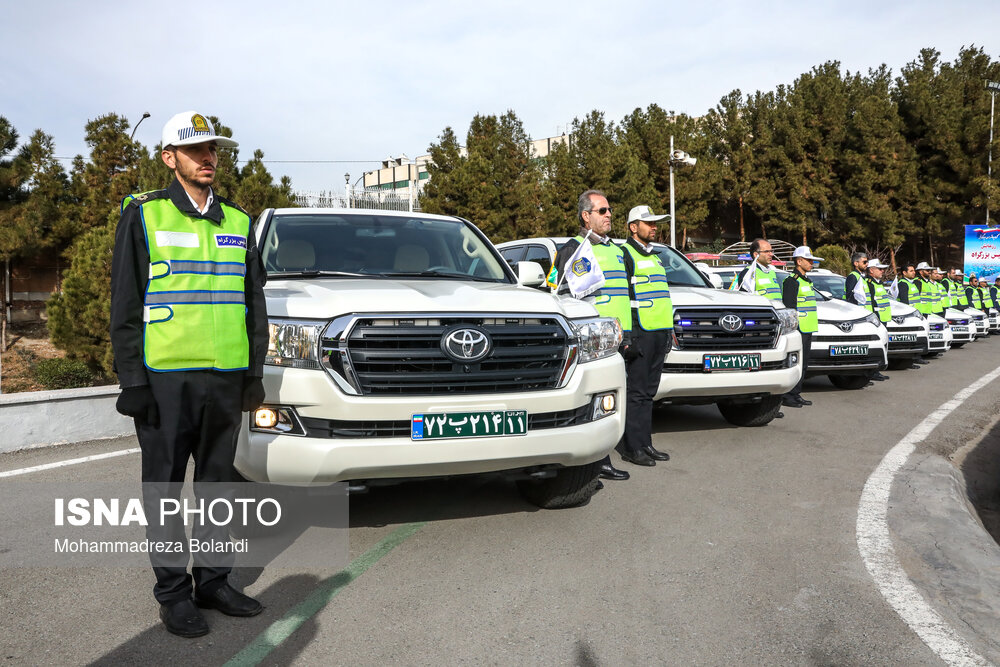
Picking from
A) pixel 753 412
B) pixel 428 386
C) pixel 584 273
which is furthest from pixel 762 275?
pixel 428 386

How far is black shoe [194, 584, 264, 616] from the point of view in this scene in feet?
10.9

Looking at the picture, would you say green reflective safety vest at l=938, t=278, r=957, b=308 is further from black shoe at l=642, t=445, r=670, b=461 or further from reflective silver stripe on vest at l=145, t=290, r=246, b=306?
reflective silver stripe on vest at l=145, t=290, r=246, b=306

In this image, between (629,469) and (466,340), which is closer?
(466,340)

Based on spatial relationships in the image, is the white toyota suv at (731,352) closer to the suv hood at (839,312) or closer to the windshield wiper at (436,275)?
the windshield wiper at (436,275)

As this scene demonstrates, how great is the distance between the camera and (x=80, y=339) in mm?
16047

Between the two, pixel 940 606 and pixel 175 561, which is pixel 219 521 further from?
pixel 940 606

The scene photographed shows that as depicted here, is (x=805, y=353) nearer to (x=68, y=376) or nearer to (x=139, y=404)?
(x=139, y=404)

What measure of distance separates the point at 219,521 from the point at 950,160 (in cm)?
4811

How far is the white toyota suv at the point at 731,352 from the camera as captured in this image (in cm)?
686

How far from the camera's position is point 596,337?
14.6 feet

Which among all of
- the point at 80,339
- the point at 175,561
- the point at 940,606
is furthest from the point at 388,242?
the point at 80,339

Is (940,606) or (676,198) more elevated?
(676,198)

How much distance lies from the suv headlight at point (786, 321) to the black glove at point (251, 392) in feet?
17.3

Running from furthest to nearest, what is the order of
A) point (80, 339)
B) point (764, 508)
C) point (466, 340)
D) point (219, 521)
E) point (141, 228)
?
1. point (80, 339)
2. point (764, 508)
3. point (466, 340)
4. point (219, 521)
5. point (141, 228)
